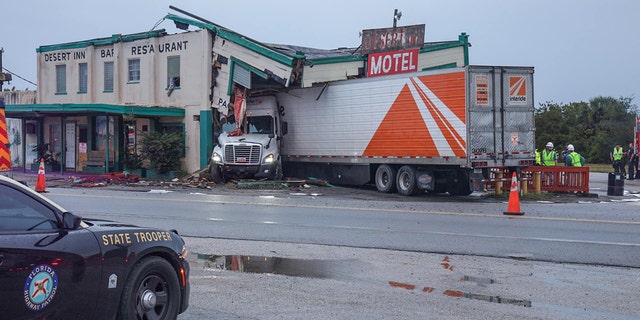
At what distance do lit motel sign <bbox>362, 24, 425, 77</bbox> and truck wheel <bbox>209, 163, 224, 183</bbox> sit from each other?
771cm

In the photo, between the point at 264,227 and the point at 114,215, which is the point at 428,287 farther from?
the point at 114,215

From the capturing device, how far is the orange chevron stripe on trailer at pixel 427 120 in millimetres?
21547

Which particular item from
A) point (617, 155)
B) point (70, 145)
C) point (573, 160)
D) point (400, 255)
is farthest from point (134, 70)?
point (400, 255)

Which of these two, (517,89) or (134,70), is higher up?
(134,70)

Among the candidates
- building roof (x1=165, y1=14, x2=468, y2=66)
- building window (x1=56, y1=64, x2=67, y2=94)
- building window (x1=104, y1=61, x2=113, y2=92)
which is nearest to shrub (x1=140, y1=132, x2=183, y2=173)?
building roof (x1=165, y1=14, x2=468, y2=66)

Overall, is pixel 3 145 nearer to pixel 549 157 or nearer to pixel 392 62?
pixel 549 157

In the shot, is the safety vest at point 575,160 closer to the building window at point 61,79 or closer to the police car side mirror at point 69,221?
the police car side mirror at point 69,221

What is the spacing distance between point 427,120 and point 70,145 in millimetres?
19000

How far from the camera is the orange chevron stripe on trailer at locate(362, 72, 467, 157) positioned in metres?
21.5

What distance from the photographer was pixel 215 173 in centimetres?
2677

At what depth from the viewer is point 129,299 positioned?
600cm

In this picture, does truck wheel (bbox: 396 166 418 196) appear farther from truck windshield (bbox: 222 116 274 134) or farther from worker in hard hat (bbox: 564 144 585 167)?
worker in hard hat (bbox: 564 144 585 167)

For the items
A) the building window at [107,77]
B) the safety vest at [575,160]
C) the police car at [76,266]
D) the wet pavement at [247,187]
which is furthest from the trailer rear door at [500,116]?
the building window at [107,77]

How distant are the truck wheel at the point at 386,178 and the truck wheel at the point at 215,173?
19.1ft
